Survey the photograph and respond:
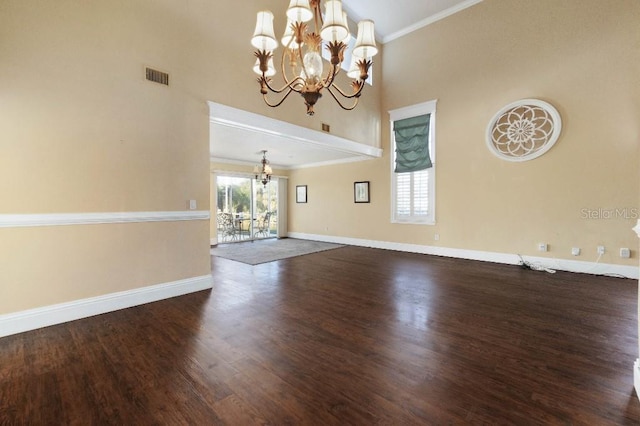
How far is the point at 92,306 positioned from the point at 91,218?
0.93 m

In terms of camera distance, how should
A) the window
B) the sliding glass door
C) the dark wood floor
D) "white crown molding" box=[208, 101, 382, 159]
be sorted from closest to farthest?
the dark wood floor → "white crown molding" box=[208, 101, 382, 159] → the window → the sliding glass door

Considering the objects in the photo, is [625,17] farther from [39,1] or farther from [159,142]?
[39,1]

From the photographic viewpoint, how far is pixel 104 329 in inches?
104

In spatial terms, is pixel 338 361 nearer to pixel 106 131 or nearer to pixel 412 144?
pixel 106 131

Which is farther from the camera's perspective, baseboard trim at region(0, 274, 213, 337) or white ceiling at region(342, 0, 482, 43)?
white ceiling at region(342, 0, 482, 43)

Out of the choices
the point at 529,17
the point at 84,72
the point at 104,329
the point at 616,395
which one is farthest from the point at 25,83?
the point at 529,17

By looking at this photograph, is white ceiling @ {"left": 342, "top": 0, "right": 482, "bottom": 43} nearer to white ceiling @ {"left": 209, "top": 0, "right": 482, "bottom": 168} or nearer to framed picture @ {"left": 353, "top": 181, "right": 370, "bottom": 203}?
white ceiling @ {"left": 209, "top": 0, "right": 482, "bottom": 168}

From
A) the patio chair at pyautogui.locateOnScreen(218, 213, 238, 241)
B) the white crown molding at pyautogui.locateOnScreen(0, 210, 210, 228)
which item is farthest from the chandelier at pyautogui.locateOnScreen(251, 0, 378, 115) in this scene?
the patio chair at pyautogui.locateOnScreen(218, 213, 238, 241)

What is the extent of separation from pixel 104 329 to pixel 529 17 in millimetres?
7676

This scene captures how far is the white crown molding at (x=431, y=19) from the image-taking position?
5.64 metres

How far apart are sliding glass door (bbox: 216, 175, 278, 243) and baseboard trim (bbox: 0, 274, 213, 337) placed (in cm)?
466

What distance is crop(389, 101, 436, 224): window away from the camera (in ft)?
20.6

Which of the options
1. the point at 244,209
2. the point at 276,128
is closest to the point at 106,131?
the point at 276,128

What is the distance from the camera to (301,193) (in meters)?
9.29
